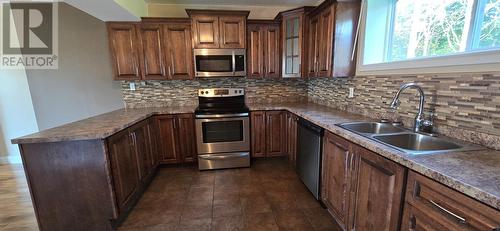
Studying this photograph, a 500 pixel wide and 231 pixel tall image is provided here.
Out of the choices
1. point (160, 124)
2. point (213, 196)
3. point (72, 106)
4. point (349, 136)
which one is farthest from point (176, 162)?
point (349, 136)

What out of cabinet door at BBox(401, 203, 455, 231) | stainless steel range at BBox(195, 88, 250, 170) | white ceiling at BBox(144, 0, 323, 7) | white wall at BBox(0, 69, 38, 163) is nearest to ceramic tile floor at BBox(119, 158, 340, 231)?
stainless steel range at BBox(195, 88, 250, 170)

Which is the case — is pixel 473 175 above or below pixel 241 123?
above

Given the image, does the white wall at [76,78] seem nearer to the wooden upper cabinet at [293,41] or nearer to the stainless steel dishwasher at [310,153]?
the wooden upper cabinet at [293,41]

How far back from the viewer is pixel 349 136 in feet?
5.06

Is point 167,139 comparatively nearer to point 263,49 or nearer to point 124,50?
point 124,50

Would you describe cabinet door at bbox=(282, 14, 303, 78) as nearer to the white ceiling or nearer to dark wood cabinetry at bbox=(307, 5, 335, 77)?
dark wood cabinetry at bbox=(307, 5, 335, 77)

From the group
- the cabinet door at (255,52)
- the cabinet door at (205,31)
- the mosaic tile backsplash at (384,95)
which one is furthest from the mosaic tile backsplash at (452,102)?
the cabinet door at (205,31)

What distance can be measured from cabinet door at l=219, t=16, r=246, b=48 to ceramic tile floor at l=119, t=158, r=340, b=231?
1.83 meters

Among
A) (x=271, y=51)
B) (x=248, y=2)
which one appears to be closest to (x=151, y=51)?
(x=248, y=2)

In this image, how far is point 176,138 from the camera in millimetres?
3039

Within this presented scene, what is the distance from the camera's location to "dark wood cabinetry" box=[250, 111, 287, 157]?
3.14m

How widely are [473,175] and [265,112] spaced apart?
2373 millimetres

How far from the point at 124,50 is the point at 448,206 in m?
3.54

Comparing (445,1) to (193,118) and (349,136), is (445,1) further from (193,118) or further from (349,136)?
(193,118)
